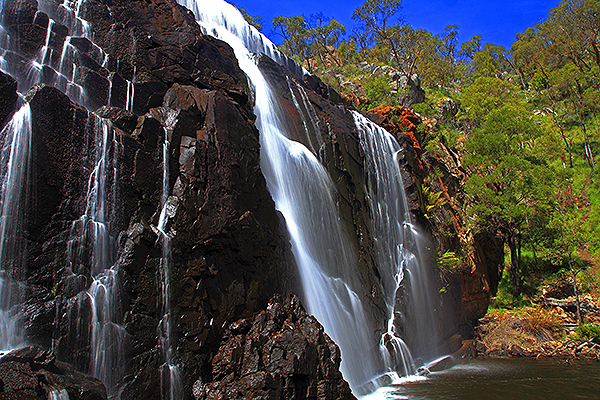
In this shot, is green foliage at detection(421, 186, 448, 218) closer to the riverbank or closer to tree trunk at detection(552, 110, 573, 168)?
the riverbank

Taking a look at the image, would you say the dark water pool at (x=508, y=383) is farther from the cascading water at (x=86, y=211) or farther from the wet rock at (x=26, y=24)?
the wet rock at (x=26, y=24)

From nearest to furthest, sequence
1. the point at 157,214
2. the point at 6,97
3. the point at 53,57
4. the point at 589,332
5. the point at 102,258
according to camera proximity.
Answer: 1. the point at 6,97
2. the point at 102,258
3. the point at 157,214
4. the point at 53,57
5. the point at 589,332

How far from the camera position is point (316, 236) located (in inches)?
551

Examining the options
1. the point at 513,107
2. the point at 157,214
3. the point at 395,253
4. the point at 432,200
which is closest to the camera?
the point at 157,214

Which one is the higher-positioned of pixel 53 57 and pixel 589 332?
pixel 53 57

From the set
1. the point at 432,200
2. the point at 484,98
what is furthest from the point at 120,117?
the point at 484,98

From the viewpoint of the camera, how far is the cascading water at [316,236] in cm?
1246

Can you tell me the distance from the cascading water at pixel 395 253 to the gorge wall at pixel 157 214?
22.3ft

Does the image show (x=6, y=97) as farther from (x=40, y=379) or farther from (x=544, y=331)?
(x=544, y=331)

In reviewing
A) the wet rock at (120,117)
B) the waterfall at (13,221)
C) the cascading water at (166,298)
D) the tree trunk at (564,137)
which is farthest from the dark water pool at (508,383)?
the tree trunk at (564,137)

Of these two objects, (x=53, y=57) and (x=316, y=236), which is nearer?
(x=53, y=57)

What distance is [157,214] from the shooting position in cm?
917

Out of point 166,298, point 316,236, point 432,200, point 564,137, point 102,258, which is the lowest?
point 166,298

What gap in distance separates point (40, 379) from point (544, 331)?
812 inches
